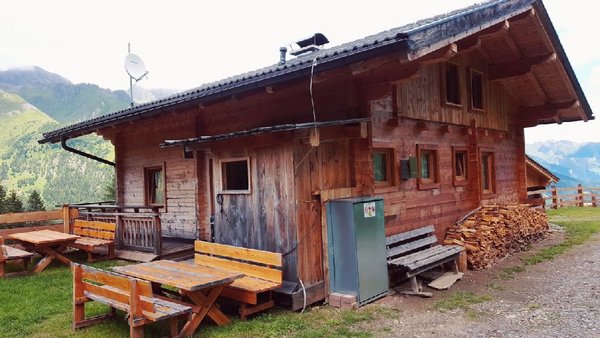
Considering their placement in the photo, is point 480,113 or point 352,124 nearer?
point 352,124

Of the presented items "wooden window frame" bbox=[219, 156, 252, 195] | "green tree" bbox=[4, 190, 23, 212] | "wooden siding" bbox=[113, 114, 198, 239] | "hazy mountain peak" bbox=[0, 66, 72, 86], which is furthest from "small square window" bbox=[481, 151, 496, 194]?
"hazy mountain peak" bbox=[0, 66, 72, 86]

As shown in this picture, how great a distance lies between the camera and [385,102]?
7750 mm

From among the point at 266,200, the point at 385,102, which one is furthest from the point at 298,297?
the point at 385,102

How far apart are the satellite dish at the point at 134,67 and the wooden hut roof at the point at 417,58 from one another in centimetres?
338

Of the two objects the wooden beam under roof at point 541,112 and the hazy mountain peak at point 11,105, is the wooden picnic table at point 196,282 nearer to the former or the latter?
the wooden beam under roof at point 541,112

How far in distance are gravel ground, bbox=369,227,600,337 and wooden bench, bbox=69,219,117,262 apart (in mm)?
6160

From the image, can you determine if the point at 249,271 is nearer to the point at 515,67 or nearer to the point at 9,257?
the point at 9,257

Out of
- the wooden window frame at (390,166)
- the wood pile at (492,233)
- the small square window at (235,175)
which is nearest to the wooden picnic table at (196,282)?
the small square window at (235,175)

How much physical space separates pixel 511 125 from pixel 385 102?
23.6 feet

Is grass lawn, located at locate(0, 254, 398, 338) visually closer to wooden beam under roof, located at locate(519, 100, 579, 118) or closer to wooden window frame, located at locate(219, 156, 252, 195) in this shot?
wooden window frame, located at locate(219, 156, 252, 195)

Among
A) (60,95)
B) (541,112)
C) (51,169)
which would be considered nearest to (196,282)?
(541,112)

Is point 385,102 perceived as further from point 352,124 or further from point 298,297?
point 298,297

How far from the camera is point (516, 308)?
19.9 ft

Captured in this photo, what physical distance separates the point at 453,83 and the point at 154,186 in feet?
26.5
